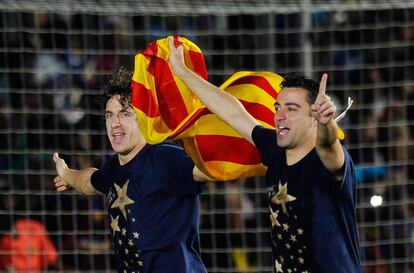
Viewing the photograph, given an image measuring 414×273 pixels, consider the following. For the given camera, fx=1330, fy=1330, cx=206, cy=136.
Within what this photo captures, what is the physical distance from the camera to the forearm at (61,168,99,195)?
607 centimetres

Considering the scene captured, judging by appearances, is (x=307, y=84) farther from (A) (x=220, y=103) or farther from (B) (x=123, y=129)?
(B) (x=123, y=129)

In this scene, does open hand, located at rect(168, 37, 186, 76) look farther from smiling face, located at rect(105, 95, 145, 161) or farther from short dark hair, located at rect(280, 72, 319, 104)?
smiling face, located at rect(105, 95, 145, 161)

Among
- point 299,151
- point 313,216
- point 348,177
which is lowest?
point 313,216

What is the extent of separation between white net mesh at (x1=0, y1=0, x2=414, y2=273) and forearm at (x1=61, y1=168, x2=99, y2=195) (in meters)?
1.99

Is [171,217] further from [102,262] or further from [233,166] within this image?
[102,262]

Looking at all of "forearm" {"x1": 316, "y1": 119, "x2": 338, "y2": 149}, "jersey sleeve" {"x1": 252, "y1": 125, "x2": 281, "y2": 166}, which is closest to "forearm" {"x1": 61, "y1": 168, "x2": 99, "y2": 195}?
"jersey sleeve" {"x1": 252, "y1": 125, "x2": 281, "y2": 166}

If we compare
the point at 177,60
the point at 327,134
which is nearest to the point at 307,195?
the point at 327,134

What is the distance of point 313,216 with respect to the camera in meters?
4.82

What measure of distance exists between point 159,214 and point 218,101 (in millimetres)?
752

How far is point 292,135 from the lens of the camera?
479cm

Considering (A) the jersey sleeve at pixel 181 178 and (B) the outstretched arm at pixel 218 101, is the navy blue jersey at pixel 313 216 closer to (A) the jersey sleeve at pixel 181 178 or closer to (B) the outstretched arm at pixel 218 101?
(B) the outstretched arm at pixel 218 101

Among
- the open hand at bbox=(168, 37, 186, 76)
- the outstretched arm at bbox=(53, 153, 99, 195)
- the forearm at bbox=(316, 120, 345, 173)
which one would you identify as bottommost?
the forearm at bbox=(316, 120, 345, 173)

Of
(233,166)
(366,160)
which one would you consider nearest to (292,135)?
(233,166)

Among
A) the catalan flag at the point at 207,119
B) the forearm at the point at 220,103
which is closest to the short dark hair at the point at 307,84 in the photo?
the forearm at the point at 220,103
